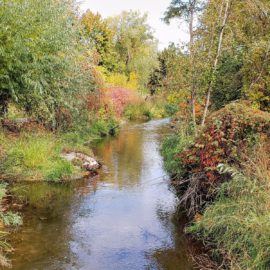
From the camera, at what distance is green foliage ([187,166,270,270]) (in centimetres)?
606

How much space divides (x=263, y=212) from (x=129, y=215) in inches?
166

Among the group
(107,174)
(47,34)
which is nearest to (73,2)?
(47,34)

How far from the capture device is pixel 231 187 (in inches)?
306

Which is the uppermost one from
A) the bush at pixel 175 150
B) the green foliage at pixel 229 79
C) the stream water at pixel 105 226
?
the green foliage at pixel 229 79

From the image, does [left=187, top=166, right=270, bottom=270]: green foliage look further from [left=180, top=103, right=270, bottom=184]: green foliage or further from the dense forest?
[left=180, top=103, right=270, bottom=184]: green foliage

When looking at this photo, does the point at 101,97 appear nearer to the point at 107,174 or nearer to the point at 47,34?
the point at 107,174

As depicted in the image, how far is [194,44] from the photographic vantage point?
1341cm

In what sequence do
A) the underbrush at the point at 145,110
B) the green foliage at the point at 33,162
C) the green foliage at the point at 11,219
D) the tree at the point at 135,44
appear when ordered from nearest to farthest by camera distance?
the green foliage at the point at 11,219, the green foliage at the point at 33,162, the underbrush at the point at 145,110, the tree at the point at 135,44

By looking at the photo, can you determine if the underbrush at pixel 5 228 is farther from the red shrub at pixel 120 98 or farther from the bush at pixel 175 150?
the red shrub at pixel 120 98

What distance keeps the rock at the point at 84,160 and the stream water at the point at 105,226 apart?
0.49 meters

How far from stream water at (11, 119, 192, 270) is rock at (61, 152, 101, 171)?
19.2 inches

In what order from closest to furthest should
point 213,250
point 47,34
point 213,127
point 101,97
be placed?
1. point 213,250
2. point 213,127
3. point 47,34
4. point 101,97

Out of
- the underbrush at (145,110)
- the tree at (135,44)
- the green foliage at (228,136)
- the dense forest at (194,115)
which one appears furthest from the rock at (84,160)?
the tree at (135,44)

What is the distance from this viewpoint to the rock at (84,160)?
47.0 feet
